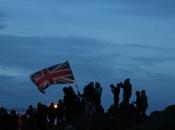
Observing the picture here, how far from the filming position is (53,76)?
3944cm

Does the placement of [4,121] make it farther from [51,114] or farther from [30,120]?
[51,114]

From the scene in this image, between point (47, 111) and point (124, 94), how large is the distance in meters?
4.29

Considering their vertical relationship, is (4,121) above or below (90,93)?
below

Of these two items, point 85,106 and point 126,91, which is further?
point 85,106

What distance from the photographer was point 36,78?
39750 mm

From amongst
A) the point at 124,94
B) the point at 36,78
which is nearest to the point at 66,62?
the point at 36,78

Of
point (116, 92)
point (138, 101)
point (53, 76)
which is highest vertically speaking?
point (53, 76)

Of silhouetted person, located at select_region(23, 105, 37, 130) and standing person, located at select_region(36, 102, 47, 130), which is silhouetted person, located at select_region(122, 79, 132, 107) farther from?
silhouetted person, located at select_region(23, 105, 37, 130)

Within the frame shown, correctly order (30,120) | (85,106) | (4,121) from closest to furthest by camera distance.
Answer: (4,121), (30,120), (85,106)

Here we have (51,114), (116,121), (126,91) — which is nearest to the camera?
(116,121)

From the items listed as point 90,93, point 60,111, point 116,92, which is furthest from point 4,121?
point 60,111

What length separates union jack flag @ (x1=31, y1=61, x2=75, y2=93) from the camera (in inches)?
1543

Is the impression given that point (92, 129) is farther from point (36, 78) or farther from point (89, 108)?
point (36, 78)

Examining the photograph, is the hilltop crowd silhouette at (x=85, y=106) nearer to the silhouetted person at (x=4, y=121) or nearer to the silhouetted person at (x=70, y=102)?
the silhouetted person at (x=70, y=102)
